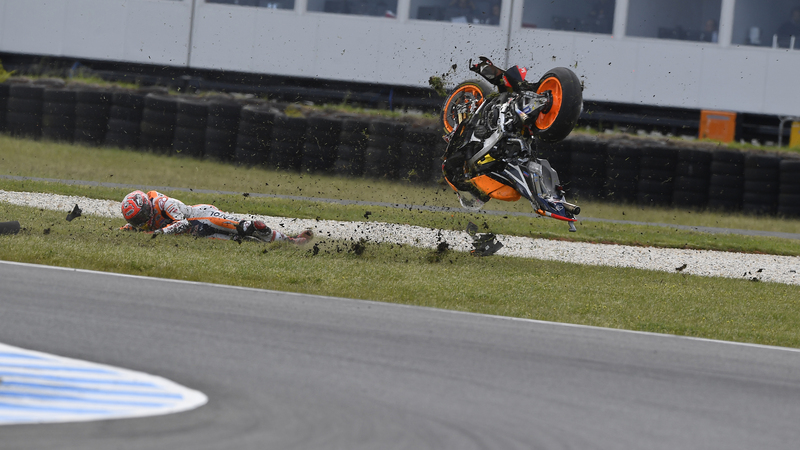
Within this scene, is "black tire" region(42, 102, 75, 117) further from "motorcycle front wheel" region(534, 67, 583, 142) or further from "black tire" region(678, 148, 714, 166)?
"motorcycle front wheel" region(534, 67, 583, 142)

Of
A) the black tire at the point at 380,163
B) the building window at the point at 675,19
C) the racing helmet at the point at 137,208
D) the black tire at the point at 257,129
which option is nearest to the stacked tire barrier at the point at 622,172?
the black tire at the point at 380,163

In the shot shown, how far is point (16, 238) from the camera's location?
9.49 meters

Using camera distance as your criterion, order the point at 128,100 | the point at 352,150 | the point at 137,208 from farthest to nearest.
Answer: the point at 128,100 → the point at 352,150 → the point at 137,208

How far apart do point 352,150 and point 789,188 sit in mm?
8682

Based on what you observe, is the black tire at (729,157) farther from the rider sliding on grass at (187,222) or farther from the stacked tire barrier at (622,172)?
the rider sliding on grass at (187,222)

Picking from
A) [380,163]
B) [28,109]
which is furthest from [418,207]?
[28,109]

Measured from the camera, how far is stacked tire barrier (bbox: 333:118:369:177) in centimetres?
1806

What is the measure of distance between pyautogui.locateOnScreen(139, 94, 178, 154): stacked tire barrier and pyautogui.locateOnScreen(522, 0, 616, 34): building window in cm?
905

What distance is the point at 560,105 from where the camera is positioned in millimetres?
9430

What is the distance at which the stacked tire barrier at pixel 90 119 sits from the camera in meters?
19.7

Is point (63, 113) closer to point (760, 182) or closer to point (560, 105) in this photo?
point (560, 105)

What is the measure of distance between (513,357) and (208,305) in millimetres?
2392

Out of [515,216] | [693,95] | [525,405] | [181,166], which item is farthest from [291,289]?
[693,95]

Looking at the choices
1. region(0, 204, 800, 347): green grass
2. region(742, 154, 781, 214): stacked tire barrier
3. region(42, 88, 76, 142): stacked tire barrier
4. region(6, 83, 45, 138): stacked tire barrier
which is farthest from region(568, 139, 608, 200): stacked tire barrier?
region(6, 83, 45, 138): stacked tire barrier
